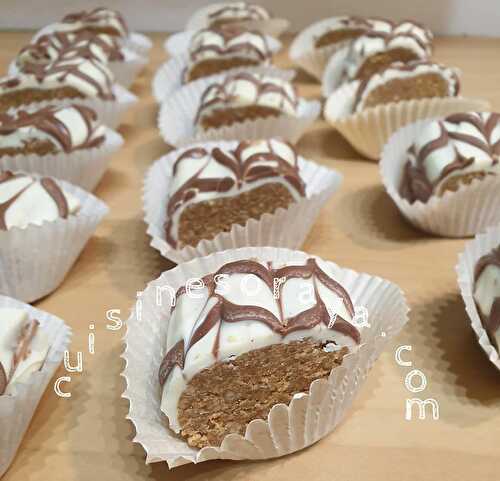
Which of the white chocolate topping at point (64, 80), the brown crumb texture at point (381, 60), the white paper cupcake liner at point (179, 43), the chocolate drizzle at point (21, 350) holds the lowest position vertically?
the white paper cupcake liner at point (179, 43)

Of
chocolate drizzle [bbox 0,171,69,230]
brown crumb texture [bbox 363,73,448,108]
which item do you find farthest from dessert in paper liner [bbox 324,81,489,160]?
chocolate drizzle [bbox 0,171,69,230]

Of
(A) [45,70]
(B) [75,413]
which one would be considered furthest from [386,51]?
(B) [75,413]

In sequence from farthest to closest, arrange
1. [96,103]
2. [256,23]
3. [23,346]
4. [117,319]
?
[256,23]
[96,103]
[117,319]
[23,346]

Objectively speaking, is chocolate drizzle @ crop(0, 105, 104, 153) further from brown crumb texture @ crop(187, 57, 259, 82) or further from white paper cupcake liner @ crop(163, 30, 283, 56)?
white paper cupcake liner @ crop(163, 30, 283, 56)

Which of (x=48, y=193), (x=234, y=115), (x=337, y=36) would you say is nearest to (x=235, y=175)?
(x=48, y=193)

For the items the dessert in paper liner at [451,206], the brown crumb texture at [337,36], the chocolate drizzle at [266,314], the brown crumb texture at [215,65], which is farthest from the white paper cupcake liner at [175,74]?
the chocolate drizzle at [266,314]

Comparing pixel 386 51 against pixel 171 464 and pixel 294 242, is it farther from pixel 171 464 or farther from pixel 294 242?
pixel 171 464

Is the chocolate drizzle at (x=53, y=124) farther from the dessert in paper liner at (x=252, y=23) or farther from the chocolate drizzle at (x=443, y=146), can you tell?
the dessert in paper liner at (x=252, y=23)
